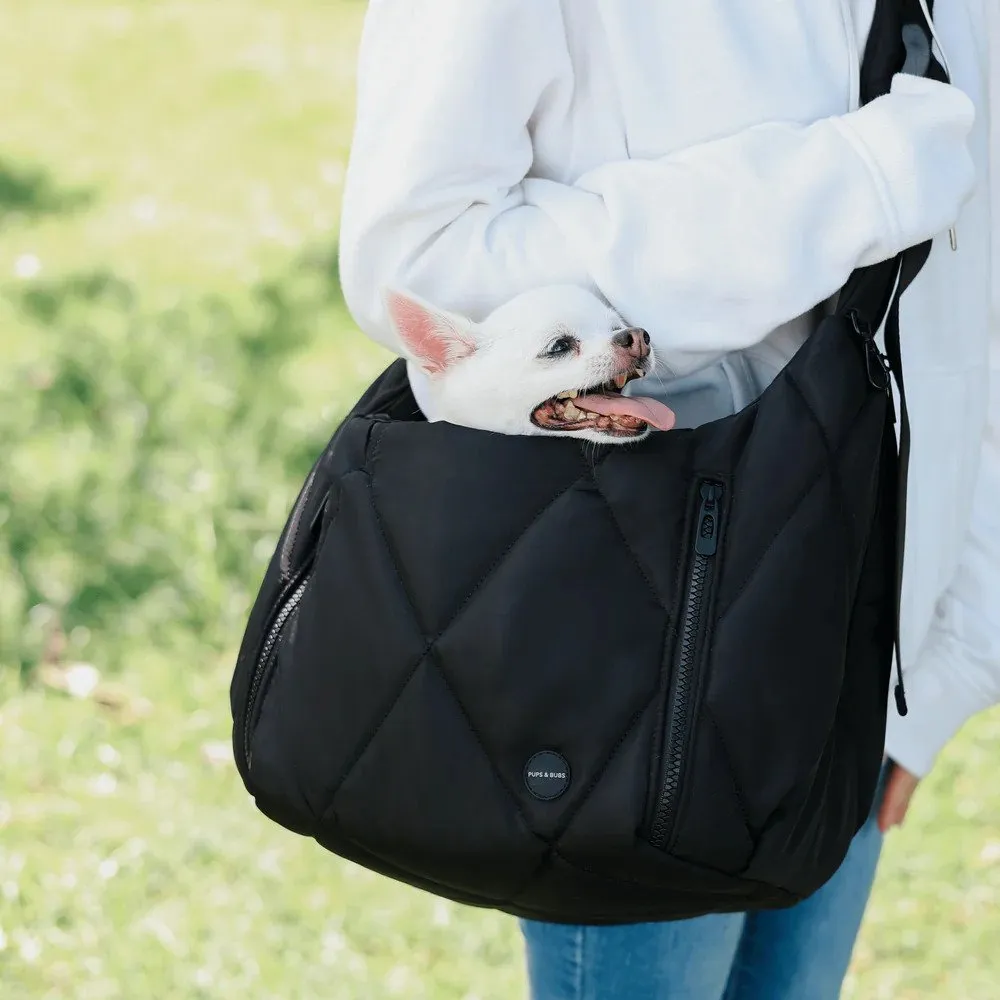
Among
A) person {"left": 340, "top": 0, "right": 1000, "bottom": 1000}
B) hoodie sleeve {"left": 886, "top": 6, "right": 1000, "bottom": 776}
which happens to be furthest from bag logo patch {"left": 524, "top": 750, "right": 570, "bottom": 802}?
hoodie sleeve {"left": 886, "top": 6, "right": 1000, "bottom": 776}

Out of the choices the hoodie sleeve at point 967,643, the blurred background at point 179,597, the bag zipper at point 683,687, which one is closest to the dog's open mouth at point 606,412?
the bag zipper at point 683,687

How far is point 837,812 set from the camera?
1.31 m

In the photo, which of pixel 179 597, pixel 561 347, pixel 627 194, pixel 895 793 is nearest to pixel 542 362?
pixel 561 347

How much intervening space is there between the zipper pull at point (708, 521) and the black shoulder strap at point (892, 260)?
194mm

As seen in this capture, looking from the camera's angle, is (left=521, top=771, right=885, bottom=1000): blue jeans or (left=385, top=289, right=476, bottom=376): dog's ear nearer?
(left=385, top=289, right=476, bottom=376): dog's ear

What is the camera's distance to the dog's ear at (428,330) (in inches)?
48.9

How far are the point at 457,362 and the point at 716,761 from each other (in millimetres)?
423

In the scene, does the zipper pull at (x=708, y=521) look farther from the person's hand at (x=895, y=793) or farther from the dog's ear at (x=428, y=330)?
the person's hand at (x=895, y=793)

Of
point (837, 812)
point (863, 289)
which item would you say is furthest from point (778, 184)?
point (837, 812)

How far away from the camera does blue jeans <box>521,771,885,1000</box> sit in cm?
143

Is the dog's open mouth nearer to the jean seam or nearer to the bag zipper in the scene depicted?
the bag zipper

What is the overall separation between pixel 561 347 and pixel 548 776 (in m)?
0.37

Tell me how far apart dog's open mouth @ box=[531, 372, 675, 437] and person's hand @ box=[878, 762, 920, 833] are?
642 millimetres

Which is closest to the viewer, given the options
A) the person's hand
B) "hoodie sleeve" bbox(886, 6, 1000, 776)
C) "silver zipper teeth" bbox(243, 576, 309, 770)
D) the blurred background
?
"silver zipper teeth" bbox(243, 576, 309, 770)
